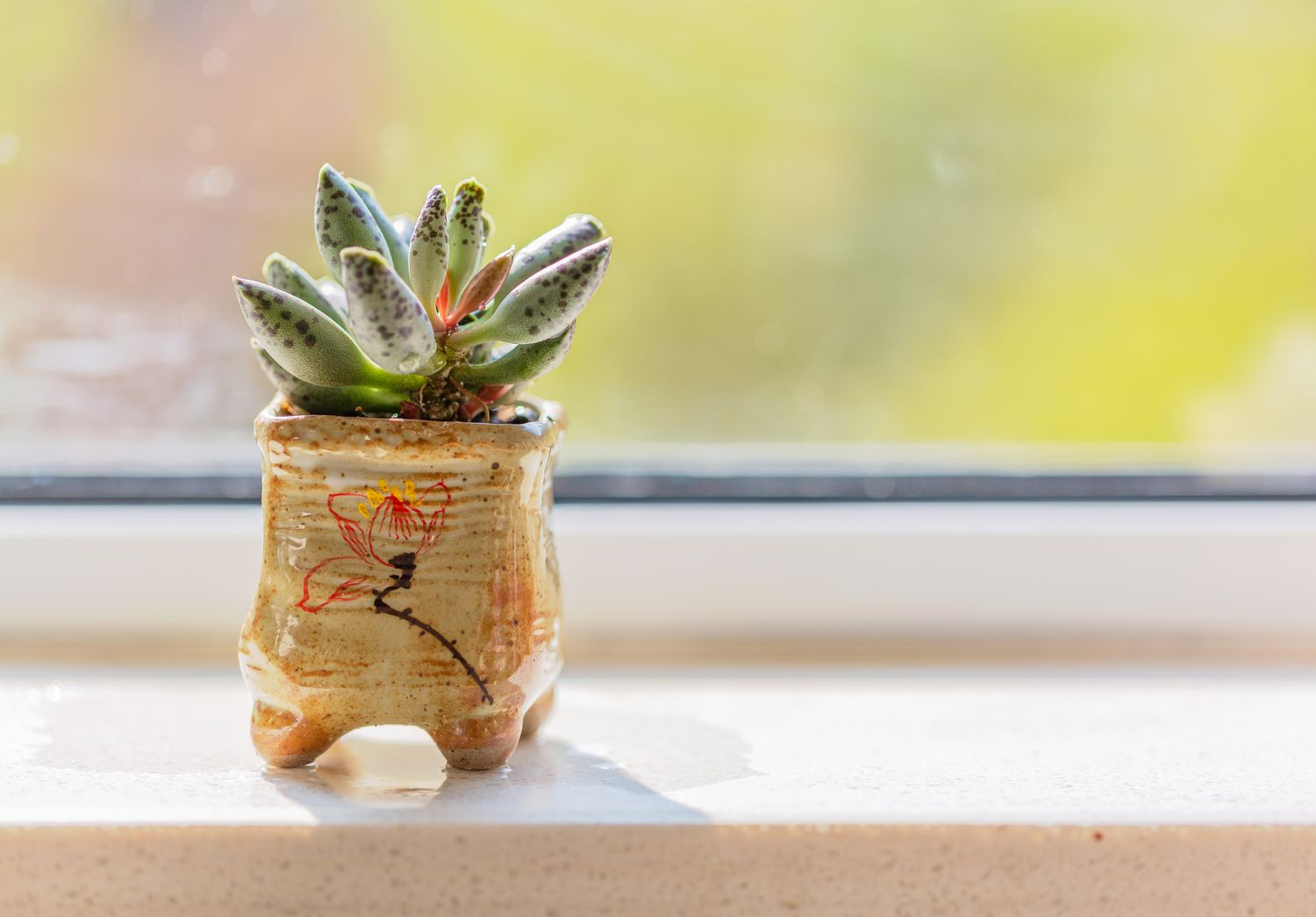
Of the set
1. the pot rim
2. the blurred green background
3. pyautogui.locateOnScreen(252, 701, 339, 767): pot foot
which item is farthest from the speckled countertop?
the blurred green background

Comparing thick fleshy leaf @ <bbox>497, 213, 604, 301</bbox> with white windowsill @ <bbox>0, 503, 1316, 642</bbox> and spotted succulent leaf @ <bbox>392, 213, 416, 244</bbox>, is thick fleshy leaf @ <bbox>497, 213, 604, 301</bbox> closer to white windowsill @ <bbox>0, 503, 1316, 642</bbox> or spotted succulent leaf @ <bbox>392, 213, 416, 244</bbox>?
spotted succulent leaf @ <bbox>392, 213, 416, 244</bbox>

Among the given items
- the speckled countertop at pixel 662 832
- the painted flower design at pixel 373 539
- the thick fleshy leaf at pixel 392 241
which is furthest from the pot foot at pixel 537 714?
the thick fleshy leaf at pixel 392 241

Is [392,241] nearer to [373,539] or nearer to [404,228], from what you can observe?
[404,228]

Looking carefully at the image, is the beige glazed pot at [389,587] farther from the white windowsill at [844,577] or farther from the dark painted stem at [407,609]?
the white windowsill at [844,577]

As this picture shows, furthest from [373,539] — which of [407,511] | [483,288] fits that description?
[483,288]

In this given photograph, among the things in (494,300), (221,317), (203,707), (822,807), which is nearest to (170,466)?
(221,317)

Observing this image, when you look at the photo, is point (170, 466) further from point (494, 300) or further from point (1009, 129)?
point (1009, 129)
